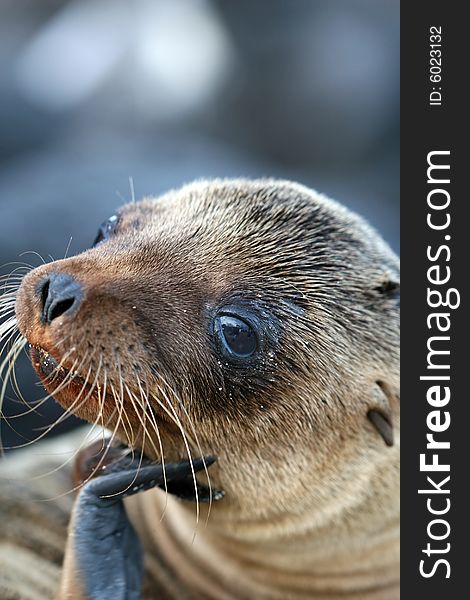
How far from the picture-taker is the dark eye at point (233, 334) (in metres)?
2.42

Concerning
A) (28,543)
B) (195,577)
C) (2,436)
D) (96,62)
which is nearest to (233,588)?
(195,577)

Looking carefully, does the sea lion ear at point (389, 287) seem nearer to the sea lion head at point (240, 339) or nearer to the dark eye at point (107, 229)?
the sea lion head at point (240, 339)

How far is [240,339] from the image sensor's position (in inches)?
95.8

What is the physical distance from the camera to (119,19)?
362 inches

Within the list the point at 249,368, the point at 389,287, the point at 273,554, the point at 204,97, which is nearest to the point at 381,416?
the point at 389,287

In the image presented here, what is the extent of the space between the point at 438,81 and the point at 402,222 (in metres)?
0.47

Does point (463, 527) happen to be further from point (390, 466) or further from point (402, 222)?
point (402, 222)

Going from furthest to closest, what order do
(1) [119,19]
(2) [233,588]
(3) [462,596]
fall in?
1. (1) [119,19]
2. (2) [233,588]
3. (3) [462,596]

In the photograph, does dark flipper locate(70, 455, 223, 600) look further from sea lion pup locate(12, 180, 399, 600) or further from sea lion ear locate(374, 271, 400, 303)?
sea lion ear locate(374, 271, 400, 303)

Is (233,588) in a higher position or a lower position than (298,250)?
lower

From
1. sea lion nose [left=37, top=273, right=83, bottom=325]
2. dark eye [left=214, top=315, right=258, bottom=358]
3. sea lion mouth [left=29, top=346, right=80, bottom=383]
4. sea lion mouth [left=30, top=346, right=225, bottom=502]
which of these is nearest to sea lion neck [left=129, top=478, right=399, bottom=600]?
sea lion mouth [left=30, top=346, right=225, bottom=502]

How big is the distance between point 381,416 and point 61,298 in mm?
1069

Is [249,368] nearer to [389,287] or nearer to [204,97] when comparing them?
[389,287]

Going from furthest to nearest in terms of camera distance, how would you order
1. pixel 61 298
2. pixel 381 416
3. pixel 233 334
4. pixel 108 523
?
pixel 381 416 → pixel 108 523 → pixel 233 334 → pixel 61 298
